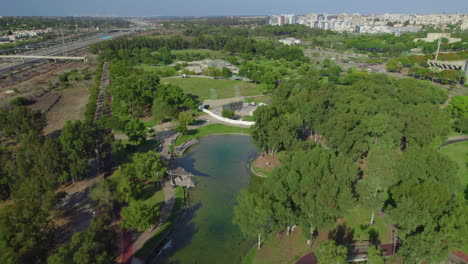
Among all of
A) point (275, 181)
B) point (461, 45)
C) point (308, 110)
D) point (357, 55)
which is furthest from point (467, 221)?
point (461, 45)

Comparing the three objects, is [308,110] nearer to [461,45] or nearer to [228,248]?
[228,248]

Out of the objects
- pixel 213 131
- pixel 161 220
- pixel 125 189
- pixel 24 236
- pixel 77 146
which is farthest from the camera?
pixel 213 131

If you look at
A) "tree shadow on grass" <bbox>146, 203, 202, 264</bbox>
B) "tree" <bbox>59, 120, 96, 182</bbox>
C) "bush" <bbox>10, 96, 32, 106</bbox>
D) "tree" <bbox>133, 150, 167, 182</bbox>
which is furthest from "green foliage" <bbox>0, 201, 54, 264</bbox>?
"bush" <bbox>10, 96, 32, 106</bbox>

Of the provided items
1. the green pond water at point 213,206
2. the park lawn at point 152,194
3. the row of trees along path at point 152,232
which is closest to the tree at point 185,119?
the green pond water at point 213,206

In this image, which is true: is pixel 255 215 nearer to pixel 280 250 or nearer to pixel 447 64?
pixel 280 250

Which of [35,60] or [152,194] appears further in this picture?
[35,60]

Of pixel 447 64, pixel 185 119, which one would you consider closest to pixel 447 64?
pixel 447 64
